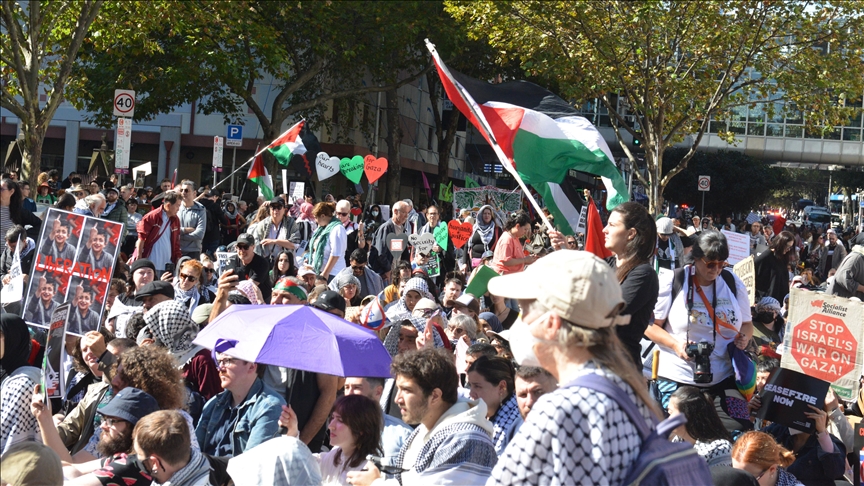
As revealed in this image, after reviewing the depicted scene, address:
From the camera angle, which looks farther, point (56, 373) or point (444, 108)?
point (444, 108)

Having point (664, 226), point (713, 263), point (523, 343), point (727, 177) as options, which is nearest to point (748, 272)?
point (664, 226)

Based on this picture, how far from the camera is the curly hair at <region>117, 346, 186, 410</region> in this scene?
16.2 ft

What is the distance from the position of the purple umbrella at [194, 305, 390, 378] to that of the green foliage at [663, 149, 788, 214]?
50.6m

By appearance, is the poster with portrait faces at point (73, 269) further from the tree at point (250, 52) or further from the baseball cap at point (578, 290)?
the tree at point (250, 52)

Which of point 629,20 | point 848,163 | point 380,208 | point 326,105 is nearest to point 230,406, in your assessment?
point 380,208

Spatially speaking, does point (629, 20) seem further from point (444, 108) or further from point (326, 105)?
point (444, 108)

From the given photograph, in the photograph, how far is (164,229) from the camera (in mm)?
11297

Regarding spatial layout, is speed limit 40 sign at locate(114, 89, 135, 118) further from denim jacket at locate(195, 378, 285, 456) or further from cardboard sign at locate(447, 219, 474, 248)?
denim jacket at locate(195, 378, 285, 456)

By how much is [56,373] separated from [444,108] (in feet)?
116

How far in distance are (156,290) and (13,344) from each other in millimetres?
2361

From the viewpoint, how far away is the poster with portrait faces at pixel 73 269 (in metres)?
6.18

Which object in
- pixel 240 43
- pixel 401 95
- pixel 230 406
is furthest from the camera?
pixel 401 95

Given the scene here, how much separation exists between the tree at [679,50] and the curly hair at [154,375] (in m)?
18.9

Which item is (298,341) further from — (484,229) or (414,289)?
(484,229)
